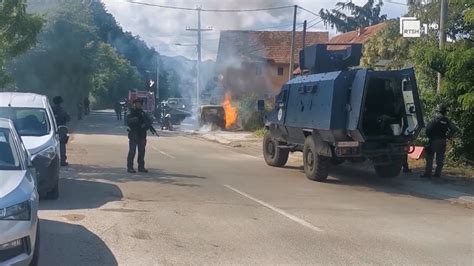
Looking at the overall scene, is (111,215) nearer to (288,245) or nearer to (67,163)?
(288,245)

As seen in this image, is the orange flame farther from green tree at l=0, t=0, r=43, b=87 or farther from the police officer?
the police officer

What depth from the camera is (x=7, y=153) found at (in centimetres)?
692

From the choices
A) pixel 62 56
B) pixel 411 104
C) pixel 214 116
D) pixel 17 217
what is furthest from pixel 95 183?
pixel 62 56

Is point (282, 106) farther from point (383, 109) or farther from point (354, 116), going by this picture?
point (354, 116)

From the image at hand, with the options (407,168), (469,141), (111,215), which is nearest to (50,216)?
(111,215)

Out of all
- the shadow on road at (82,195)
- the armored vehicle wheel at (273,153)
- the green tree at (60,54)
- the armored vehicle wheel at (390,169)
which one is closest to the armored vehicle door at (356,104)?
the armored vehicle wheel at (390,169)

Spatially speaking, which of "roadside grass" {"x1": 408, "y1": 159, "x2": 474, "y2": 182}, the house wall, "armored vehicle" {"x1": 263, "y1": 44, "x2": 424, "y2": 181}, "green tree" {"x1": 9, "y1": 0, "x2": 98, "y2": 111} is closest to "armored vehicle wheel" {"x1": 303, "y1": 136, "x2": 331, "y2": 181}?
"armored vehicle" {"x1": 263, "y1": 44, "x2": 424, "y2": 181}

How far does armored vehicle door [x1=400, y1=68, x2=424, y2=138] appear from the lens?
1430 cm

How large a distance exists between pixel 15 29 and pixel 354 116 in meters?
8.51

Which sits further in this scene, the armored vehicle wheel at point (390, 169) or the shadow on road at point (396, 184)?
the armored vehicle wheel at point (390, 169)

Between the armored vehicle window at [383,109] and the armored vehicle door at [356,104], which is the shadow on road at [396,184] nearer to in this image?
the armored vehicle window at [383,109]

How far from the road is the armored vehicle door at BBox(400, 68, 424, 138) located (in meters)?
1.34

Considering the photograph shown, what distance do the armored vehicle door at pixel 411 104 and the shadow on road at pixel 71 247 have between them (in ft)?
27.5

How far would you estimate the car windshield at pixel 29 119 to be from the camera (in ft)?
36.7
